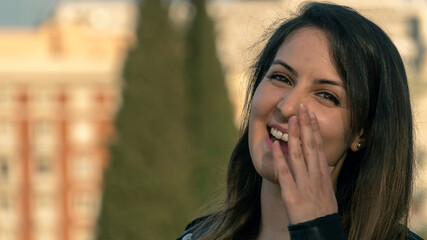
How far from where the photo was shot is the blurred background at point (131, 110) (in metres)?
25.5

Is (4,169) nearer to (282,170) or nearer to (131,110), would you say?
(131,110)

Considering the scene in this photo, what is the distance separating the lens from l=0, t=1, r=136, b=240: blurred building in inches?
2281

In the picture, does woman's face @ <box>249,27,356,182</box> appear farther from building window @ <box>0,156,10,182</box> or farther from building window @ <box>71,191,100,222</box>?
building window @ <box>0,156,10,182</box>

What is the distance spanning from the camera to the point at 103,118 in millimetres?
57781

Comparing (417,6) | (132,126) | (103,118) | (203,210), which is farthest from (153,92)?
(417,6)

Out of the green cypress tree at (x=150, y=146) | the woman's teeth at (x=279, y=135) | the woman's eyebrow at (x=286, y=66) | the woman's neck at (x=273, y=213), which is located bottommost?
the green cypress tree at (x=150, y=146)

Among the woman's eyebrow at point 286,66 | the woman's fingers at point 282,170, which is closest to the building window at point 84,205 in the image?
the woman's eyebrow at point 286,66

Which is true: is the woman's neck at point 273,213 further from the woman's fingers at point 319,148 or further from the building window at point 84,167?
the building window at point 84,167

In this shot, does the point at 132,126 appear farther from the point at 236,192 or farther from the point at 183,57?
the point at 236,192

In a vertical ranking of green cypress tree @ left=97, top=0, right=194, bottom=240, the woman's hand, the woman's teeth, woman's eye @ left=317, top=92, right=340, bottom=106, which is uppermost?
woman's eye @ left=317, top=92, right=340, bottom=106

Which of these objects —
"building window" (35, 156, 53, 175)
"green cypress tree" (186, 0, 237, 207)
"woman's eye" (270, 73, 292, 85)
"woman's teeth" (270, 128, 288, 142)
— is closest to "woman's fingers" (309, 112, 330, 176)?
"woman's teeth" (270, 128, 288, 142)

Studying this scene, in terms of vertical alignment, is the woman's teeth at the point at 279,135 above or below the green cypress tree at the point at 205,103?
above

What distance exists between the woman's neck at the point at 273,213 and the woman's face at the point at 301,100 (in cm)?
14

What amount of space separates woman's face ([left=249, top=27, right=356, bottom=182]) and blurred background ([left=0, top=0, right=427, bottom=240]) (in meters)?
0.33
